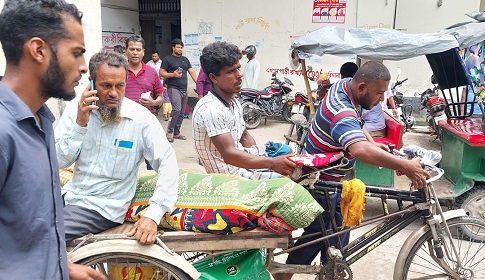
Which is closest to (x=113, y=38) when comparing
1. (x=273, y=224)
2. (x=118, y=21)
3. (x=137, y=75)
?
(x=118, y=21)

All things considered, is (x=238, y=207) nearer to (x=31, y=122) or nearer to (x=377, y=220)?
(x=377, y=220)

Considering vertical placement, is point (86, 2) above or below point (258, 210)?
above

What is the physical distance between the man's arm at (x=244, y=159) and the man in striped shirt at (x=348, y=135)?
343 millimetres

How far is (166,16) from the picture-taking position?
12.0 m

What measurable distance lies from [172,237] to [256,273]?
0.55 m

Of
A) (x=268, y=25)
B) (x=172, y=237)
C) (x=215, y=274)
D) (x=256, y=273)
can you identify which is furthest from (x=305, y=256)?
(x=268, y=25)

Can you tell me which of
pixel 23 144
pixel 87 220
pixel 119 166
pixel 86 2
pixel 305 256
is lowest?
pixel 305 256

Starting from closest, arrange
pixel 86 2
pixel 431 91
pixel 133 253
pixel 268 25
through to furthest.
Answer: pixel 133 253 → pixel 86 2 → pixel 431 91 → pixel 268 25

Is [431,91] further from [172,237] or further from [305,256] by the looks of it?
[172,237]

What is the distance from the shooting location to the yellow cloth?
236cm

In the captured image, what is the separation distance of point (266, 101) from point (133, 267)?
7.96 m

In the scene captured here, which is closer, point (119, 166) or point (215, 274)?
point (119, 166)

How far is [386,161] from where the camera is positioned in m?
2.29

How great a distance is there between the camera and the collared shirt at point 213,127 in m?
2.46
